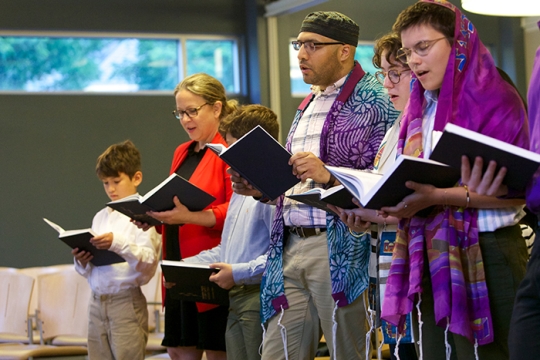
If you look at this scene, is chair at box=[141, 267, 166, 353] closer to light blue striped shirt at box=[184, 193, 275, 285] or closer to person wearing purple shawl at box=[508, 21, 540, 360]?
light blue striped shirt at box=[184, 193, 275, 285]

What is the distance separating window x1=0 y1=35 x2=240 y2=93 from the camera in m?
7.80

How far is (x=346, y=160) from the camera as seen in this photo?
2.69 m

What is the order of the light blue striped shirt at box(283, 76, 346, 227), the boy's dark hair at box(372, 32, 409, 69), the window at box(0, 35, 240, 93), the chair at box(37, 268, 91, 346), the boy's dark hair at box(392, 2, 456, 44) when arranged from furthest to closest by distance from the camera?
the window at box(0, 35, 240, 93)
the chair at box(37, 268, 91, 346)
the light blue striped shirt at box(283, 76, 346, 227)
the boy's dark hair at box(372, 32, 409, 69)
the boy's dark hair at box(392, 2, 456, 44)

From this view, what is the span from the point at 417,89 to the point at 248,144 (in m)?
0.63

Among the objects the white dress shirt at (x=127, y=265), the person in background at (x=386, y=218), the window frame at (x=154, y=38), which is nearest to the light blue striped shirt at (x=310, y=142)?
the person in background at (x=386, y=218)

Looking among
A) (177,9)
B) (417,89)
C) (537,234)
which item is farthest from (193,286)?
(177,9)

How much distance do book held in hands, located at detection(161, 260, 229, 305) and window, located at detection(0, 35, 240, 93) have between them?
5.30 meters

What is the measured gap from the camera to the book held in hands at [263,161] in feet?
8.09

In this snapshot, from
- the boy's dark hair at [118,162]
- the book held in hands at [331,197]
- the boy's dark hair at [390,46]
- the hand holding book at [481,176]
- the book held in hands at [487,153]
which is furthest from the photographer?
the boy's dark hair at [118,162]

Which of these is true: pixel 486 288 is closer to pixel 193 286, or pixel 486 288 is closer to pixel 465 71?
pixel 465 71

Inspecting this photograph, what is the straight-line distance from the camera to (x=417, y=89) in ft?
7.07

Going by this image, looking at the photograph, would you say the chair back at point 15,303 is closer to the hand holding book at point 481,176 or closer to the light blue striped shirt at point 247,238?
the light blue striped shirt at point 247,238

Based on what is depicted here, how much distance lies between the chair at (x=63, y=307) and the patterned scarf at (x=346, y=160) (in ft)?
9.29

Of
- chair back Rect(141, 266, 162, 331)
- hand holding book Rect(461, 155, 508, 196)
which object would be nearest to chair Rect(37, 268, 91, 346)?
chair back Rect(141, 266, 162, 331)
